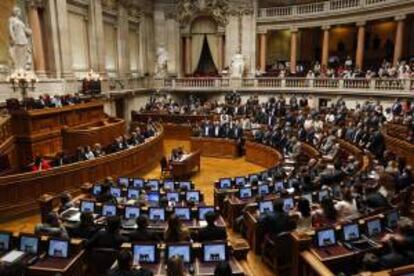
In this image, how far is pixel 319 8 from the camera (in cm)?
2250

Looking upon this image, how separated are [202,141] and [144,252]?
1204cm

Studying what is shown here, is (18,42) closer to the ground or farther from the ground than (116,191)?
farther from the ground

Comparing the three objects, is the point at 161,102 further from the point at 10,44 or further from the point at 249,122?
the point at 10,44

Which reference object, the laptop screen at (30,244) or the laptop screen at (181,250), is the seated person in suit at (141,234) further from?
the laptop screen at (30,244)

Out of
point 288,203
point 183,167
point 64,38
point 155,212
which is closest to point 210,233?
point 155,212

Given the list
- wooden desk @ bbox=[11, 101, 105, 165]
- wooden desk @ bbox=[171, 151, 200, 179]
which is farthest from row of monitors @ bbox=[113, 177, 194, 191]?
wooden desk @ bbox=[11, 101, 105, 165]

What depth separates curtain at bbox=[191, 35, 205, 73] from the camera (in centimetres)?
2644

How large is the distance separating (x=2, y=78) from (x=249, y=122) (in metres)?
10.2

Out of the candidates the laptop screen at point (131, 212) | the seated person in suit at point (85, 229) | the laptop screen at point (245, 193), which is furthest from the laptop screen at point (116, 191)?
the laptop screen at point (245, 193)

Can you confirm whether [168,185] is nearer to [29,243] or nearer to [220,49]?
[29,243]

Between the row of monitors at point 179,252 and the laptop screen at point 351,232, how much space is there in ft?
5.81

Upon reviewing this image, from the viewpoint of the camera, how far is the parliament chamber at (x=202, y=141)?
508 cm

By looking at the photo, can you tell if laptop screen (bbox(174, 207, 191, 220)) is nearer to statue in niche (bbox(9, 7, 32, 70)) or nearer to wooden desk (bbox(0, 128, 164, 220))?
wooden desk (bbox(0, 128, 164, 220))

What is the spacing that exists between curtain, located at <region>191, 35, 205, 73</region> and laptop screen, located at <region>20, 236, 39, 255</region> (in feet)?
74.8
